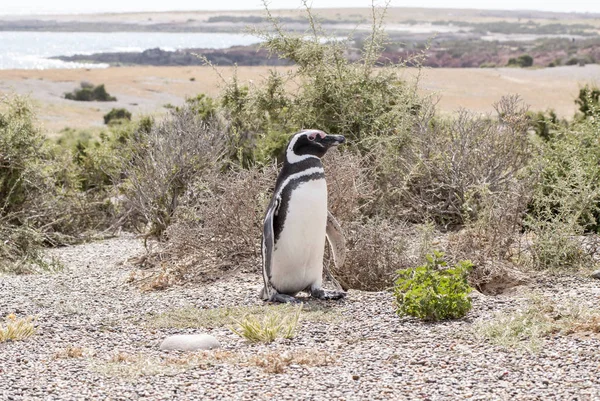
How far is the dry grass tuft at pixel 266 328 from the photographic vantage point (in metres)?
A: 5.94

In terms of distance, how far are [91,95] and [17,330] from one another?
4206 centimetres

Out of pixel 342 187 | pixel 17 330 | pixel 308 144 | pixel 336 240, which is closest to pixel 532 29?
pixel 342 187

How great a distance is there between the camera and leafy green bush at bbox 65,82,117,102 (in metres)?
46.8

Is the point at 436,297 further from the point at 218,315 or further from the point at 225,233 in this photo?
the point at 225,233

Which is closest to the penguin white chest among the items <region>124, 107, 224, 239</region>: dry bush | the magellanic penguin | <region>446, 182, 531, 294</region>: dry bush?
the magellanic penguin

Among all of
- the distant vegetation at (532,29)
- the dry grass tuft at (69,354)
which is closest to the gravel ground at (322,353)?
the dry grass tuft at (69,354)

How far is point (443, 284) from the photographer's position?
20.9ft

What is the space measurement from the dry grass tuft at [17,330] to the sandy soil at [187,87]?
87.3 feet

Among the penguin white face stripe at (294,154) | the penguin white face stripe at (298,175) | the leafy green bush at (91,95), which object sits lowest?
the leafy green bush at (91,95)

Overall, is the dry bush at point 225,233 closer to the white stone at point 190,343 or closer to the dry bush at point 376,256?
the dry bush at point 376,256

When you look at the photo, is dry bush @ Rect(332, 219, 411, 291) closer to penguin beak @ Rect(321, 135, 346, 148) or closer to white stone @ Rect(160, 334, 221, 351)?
penguin beak @ Rect(321, 135, 346, 148)

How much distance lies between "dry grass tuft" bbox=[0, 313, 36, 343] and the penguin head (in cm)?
236

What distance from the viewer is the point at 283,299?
711 cm

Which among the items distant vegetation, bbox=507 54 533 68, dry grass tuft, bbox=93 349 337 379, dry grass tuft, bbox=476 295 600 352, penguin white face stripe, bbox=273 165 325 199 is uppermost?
penguin white face stripe, bbox=273 165 325 199
